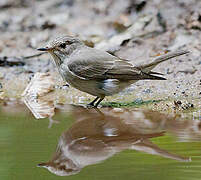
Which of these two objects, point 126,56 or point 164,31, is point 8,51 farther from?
point 164,31

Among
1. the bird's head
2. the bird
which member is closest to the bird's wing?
the bird

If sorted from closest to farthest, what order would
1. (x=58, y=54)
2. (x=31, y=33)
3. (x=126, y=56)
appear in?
(x=58, y=54)
(x=126, y=56)
(x=31, y=33)

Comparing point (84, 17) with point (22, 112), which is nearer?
point (22, 112)

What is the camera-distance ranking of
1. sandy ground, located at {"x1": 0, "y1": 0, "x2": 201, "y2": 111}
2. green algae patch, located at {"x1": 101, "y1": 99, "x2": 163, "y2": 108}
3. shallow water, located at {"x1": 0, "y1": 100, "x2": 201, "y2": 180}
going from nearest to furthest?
1. shallow water, located at {"x1": 0, "y1": 100, "x2": 201, "y2": 180}
2. green algae patch, located at {"x1": 101, "y1": 99, "x2": 163, "y2": 108}
3. sandy ground, located at {"x1": 0, "y1": 0, "x2": 201, "y2": 111}

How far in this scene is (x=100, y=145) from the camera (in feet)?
14.0

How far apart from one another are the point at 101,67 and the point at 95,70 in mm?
93

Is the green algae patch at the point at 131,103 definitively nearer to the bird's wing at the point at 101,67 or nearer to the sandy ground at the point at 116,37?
the sandy ground at the point at 116,37

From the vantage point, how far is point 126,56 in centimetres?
850

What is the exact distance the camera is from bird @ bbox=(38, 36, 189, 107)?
6199mm

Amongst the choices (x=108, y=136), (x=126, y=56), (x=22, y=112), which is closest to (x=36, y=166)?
(x=108, y=136)

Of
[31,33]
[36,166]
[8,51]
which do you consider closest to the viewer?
[36,166]

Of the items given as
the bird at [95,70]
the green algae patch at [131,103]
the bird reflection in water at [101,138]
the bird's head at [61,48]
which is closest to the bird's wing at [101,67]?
the bird at [95,70]

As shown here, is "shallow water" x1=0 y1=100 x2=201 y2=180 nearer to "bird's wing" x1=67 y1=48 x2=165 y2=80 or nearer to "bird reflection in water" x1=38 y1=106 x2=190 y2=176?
"bird reflection in water" x1=38 y1=106 x2=190 y2=176

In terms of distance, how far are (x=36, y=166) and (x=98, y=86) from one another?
8.75 ft
